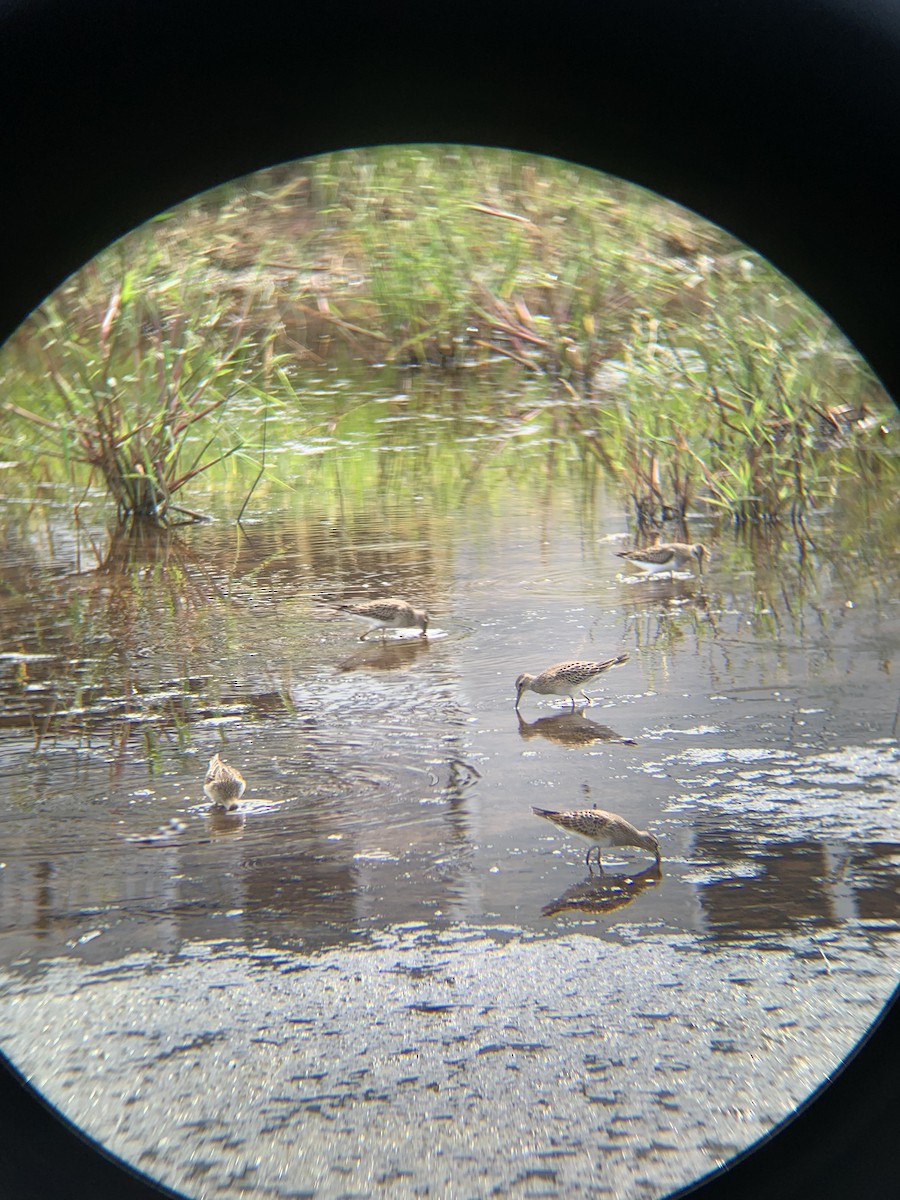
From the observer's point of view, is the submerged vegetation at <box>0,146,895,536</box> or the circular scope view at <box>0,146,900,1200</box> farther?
the submerged vegetation at <box>0,146,895,536</box>

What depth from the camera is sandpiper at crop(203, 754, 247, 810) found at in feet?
5.07

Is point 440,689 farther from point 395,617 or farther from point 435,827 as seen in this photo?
point 435,827

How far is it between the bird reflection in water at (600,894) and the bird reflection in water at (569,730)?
10.6 inches

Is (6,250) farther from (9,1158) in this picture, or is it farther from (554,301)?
(554,301)

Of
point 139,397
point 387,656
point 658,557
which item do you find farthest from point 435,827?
point 139,397

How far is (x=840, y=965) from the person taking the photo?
132 cm

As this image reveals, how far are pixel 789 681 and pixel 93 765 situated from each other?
108 centimetres

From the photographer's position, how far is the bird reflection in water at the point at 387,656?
1750 millimetres

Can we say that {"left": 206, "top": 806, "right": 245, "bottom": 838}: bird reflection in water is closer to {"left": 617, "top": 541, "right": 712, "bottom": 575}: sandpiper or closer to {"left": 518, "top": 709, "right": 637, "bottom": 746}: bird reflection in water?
{"left": 518, "top": 709, "right": 637, "bottom": 746}: bird reflection in water

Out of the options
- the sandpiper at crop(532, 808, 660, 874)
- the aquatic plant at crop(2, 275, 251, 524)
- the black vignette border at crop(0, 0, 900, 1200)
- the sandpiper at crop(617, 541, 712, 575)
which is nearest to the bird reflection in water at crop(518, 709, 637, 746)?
the sandpiper at crop(532, 808, 660, 874)

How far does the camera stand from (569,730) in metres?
1.66

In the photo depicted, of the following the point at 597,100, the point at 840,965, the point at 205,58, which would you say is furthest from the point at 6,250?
the point at 840,965

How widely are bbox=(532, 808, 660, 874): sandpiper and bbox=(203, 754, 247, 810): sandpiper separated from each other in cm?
45

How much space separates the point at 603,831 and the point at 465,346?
0.80 m
